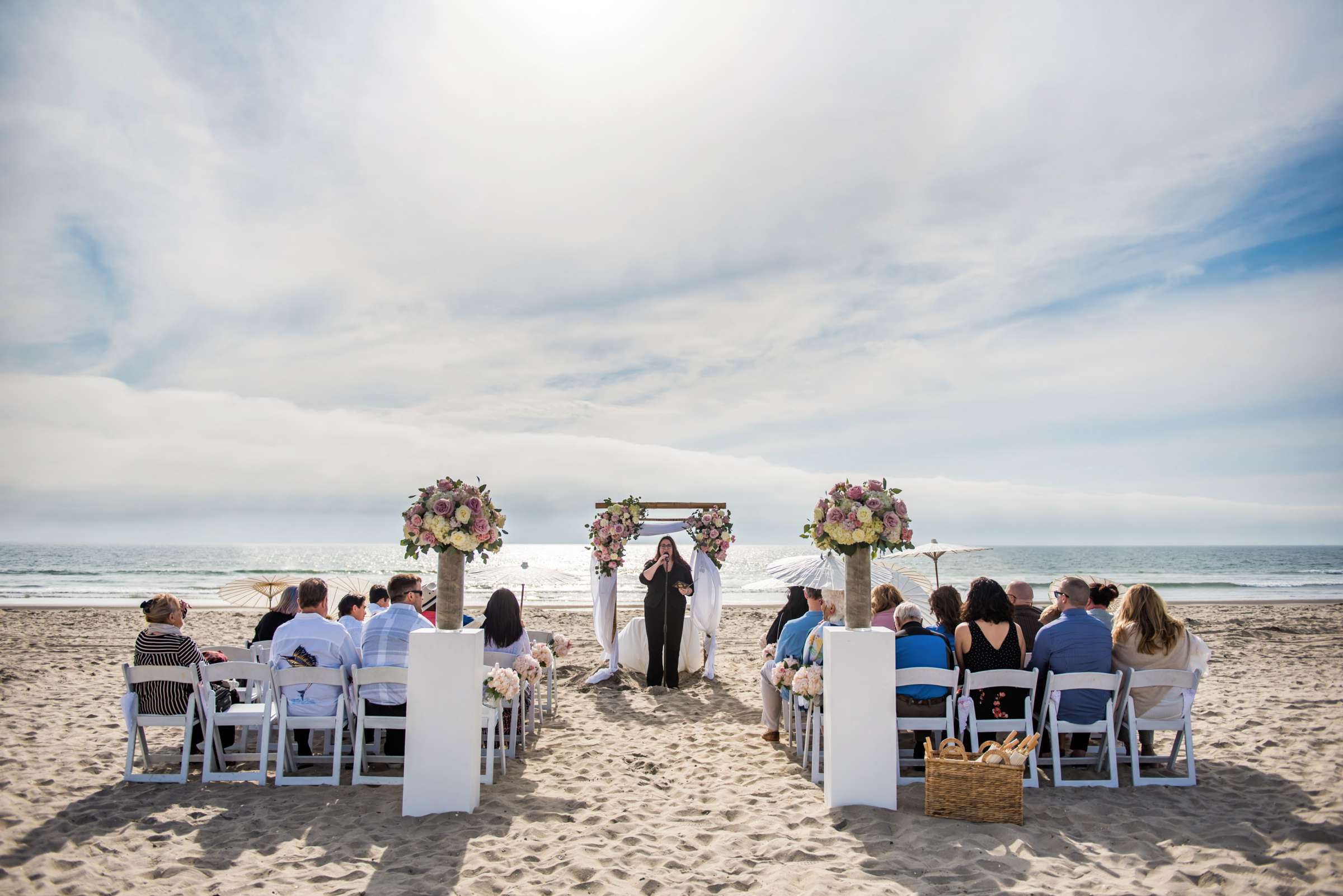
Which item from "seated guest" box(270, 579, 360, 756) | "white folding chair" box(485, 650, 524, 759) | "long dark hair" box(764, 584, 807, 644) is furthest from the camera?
"long dark hair" box(764, 584, 807, 644)

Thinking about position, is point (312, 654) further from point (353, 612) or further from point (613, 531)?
point (613, 531)

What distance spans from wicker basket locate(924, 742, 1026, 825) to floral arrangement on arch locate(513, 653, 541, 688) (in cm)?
320

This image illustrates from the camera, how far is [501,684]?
553 cm

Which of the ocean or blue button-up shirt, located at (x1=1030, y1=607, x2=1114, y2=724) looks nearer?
blue button-up shirt, located at (x1=1030, y1=607, x2=1114, y2=724)

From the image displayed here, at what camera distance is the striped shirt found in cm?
522

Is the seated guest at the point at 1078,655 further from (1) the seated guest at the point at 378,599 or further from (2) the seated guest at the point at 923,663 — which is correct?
(1) the seated guest at the point at 378,599

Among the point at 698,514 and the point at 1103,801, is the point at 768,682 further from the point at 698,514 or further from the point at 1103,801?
the point at 698,514

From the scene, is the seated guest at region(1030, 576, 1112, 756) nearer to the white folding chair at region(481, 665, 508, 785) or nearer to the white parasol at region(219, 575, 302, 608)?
the white folding chair at region(481, 665, 508, 785)

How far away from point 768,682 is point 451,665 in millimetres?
3124

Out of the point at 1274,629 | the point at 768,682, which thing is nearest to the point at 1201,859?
the point at 768,682

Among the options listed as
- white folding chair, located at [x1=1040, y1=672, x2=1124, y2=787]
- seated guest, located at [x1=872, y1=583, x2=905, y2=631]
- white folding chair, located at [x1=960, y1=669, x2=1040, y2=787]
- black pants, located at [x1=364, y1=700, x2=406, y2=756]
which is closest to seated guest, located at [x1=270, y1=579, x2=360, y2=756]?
black pants, located at [x1=364, y1=700, x2=406, y2=756]

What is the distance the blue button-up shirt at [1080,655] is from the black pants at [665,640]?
464cm

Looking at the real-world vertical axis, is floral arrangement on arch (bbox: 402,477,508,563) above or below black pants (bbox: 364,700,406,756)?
above

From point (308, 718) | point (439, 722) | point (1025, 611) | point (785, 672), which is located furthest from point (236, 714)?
point (1025, 611)
